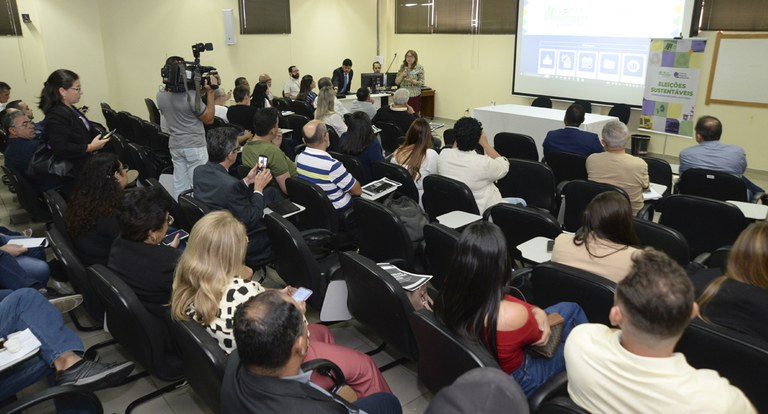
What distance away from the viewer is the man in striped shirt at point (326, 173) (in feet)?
12.2

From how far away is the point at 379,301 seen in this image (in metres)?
2.34

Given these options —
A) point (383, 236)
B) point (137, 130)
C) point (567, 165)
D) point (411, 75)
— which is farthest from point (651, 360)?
point (411, 75)

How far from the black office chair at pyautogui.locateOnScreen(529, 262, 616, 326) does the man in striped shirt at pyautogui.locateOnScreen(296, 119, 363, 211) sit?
5.81ft

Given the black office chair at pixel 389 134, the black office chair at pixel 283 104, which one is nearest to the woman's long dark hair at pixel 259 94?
the black office chair at pixel 283 104

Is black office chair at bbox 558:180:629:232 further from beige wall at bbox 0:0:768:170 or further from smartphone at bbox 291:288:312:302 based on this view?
beige wall at bbox 0:0:768:170

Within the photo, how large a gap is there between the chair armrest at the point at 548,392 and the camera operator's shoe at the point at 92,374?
176 cm

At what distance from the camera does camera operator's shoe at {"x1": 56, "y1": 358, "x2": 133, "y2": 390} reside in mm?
2232

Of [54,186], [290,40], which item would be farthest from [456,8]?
[54,186]

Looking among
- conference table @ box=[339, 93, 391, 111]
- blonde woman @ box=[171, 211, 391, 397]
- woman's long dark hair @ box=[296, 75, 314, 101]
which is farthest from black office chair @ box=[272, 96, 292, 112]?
blonde woman @ box=[171, 211, 391, 397]

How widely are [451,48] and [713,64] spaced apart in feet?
16.7

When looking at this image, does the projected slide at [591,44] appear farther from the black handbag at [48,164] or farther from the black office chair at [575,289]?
the black handbag at [48,164]

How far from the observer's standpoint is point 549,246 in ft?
8.95

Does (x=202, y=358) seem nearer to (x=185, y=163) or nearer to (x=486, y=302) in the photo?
(x=486, y=302)

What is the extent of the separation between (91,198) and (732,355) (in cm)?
300
